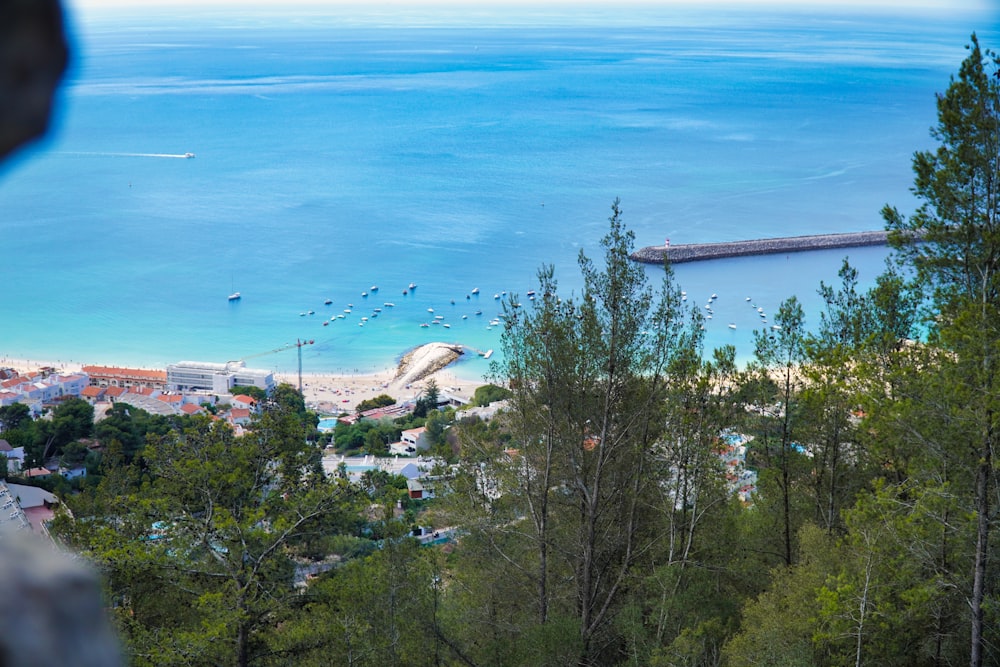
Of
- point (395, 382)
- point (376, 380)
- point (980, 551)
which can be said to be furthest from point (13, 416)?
point (980, 551)

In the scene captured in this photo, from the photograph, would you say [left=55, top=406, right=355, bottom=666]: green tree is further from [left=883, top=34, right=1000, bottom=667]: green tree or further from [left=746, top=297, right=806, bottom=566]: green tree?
[left=746, top=297, right=806, bottom=566]: green tree

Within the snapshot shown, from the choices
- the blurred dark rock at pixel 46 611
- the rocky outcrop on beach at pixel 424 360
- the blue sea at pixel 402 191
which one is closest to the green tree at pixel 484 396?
the rocky outcrop on beach at pixel 424 360

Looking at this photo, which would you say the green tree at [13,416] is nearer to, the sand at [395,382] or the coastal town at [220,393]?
the coastal town at [220,393]

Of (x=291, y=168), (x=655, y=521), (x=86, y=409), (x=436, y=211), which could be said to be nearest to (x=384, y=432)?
(x=86, y=409)

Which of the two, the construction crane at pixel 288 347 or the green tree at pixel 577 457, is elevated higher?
the construction crane at pixel 288 347

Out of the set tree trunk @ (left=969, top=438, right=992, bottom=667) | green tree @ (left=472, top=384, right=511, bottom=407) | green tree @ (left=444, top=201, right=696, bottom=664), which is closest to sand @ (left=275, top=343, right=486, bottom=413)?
green tree @ (left=472, top=384, right=511, bottom=407)

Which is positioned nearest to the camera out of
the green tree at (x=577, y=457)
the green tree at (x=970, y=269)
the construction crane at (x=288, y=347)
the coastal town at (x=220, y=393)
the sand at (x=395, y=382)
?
the green tree at (x=970, y=269)
